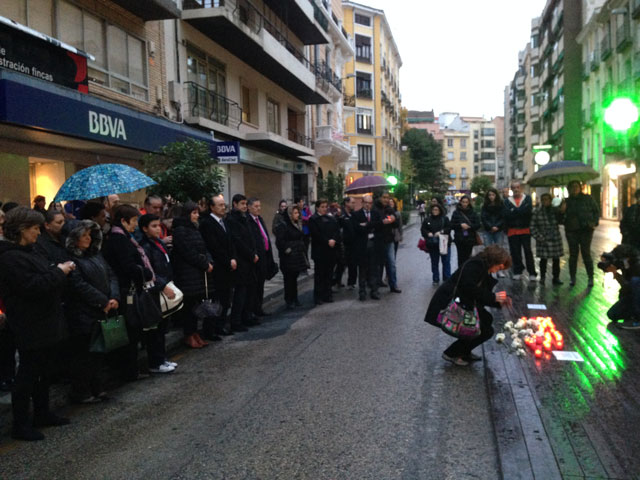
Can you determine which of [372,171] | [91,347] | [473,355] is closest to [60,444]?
[91,347]

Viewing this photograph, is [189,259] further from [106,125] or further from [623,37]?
[623,37]

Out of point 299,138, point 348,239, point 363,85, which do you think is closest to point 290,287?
point 348,239

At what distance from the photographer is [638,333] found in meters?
6.94

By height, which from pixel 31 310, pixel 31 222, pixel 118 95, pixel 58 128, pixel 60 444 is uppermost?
pixel 118 95

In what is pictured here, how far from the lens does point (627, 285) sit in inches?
284

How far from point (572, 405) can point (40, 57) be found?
10881mm

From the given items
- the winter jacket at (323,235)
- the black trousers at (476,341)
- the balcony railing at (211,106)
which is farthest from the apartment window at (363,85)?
the black trousers at (476,341)

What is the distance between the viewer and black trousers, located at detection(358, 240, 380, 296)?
1030 centimetres

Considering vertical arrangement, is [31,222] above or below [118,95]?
below

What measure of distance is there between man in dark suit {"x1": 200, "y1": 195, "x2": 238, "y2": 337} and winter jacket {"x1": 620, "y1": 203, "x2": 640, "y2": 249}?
20.4 ft

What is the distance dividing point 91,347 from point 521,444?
345 centimetres

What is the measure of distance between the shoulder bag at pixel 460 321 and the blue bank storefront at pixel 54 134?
8.12m

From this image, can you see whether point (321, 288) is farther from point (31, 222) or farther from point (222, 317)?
point (31, 222)

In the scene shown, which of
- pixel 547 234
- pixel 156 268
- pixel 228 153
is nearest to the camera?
pixel 156 268
